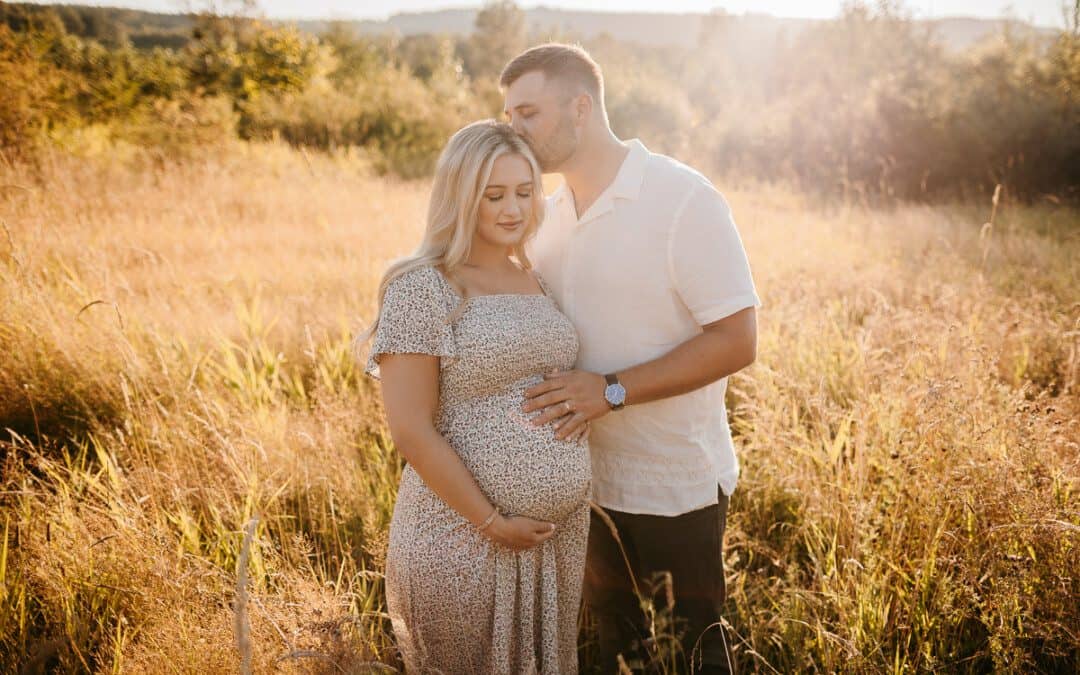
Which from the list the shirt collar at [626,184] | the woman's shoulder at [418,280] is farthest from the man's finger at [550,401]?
the shirt collar at [626,184]

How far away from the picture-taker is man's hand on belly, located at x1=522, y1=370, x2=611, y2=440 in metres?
2.07

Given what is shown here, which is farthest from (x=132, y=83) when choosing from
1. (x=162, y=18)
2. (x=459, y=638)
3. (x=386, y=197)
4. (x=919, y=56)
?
(x=162, y=18)

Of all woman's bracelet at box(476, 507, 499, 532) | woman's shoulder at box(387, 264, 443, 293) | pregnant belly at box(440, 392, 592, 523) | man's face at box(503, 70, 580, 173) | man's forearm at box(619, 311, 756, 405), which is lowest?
woman's bracelet at box(476, 507, 499, 532)

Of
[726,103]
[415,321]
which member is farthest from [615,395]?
[726,103]

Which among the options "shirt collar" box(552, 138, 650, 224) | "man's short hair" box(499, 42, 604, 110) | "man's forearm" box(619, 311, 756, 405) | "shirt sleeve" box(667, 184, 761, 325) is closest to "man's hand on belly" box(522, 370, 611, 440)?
"man's forearm" box(619, 311, 756, 405)

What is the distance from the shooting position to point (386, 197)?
9.44 meters

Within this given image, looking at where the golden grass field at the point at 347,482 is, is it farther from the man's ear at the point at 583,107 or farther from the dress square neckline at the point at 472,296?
the man's ear at the point at 583,107

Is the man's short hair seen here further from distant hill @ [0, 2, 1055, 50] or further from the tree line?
the tree line

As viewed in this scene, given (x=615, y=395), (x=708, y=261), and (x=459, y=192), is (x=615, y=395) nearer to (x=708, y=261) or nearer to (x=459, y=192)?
(x=708, y=261)

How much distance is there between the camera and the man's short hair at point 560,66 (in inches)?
94.9

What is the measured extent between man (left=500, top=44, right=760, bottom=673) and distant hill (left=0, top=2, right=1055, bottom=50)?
62 centimetres

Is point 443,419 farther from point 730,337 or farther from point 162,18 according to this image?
point 162,18

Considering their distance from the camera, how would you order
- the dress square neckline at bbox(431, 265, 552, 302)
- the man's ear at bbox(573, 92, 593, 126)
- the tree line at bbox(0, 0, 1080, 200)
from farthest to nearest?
the tree line at bbox(0, 0, 1080, 200)
the man's ear at bbox(573, 92, 593, 126)
the dress square neckline at bbox(431, 265, 552, 302)

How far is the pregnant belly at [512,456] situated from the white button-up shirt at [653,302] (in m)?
0.35
